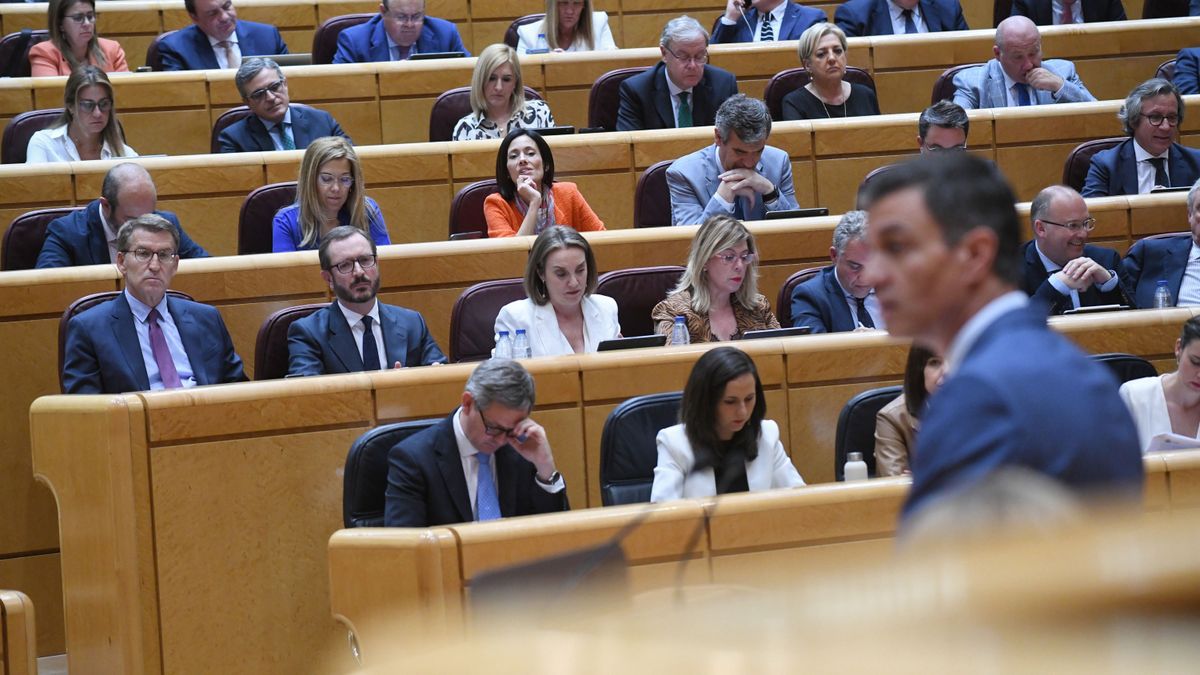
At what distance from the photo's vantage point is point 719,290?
396 cm

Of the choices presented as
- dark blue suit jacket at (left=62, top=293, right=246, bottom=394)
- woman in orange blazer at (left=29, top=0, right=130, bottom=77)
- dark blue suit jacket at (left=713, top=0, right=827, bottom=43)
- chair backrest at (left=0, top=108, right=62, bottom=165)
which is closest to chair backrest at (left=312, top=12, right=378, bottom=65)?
woman in orange blazer at (left=29, top=0, right=130, bottom=77)

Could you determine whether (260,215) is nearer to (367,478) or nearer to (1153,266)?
(367,478)

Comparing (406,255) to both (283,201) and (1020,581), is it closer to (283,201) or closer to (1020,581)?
(283,201)

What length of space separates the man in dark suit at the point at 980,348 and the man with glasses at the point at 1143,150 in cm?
397

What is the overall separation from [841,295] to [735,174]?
70 centimetres

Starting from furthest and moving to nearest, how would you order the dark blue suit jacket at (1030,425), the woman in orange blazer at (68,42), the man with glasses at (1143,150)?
the woman in orange blazer at (68,42), the man with glasses at (1143,150), the dark blue suit jacket at (1030,425)

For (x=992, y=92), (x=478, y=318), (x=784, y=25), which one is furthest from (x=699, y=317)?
(x=784, y=25)

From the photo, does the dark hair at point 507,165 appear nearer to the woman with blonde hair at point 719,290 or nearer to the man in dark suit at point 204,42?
the woman with blonde hair at point 719,290

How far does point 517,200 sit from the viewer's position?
4.59m

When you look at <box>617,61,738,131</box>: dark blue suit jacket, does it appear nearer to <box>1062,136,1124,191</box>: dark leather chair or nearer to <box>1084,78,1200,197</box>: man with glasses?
<box>1062,136,1124,191</box>: dark leather chair

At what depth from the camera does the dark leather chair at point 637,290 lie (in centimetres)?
412

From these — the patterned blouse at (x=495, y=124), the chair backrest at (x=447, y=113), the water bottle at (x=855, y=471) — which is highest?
the chair backrest at (x=447, y=113)

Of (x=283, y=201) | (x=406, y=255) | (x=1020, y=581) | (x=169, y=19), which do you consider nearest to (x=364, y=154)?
(x=283, y=201)

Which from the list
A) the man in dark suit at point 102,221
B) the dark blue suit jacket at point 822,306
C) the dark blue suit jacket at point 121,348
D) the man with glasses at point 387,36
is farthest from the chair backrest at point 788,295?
the man with glasses at point 387,36
